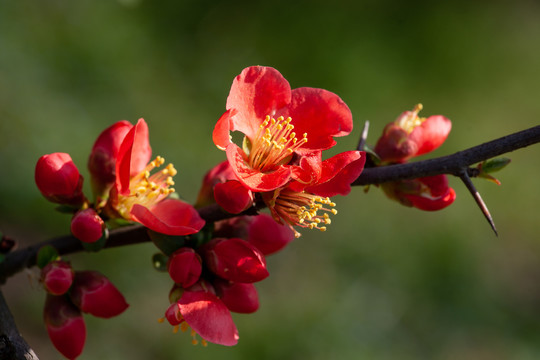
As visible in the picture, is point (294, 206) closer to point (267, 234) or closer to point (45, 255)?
point (267, 234)

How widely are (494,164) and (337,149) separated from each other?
2.56m

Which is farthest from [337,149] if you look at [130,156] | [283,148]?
[130,156]

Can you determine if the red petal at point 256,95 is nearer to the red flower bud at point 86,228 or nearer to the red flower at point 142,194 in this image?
the red flower at point 142,194

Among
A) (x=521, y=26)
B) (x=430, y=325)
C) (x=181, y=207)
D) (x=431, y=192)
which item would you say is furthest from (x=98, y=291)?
(x=521, y=26)

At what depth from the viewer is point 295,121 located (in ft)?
3.76

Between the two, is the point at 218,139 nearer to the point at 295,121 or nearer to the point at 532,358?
the point at 295,121

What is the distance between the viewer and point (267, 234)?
1.26 meters

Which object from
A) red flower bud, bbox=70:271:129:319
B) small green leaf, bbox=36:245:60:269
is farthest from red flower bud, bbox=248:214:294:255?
small green leaf, bbox=36:245:60:269

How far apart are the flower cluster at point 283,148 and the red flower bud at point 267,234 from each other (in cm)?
10

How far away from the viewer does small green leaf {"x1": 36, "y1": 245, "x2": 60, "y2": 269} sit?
1164 mm

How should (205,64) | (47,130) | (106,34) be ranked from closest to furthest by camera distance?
(47,130) < (106,34) < (205,64)

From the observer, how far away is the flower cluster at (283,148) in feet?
3.29

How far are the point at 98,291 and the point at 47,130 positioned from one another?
7.09 ft

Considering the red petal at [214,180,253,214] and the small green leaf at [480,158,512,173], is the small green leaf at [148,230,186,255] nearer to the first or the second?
the red petal at [214,180,253,214]
